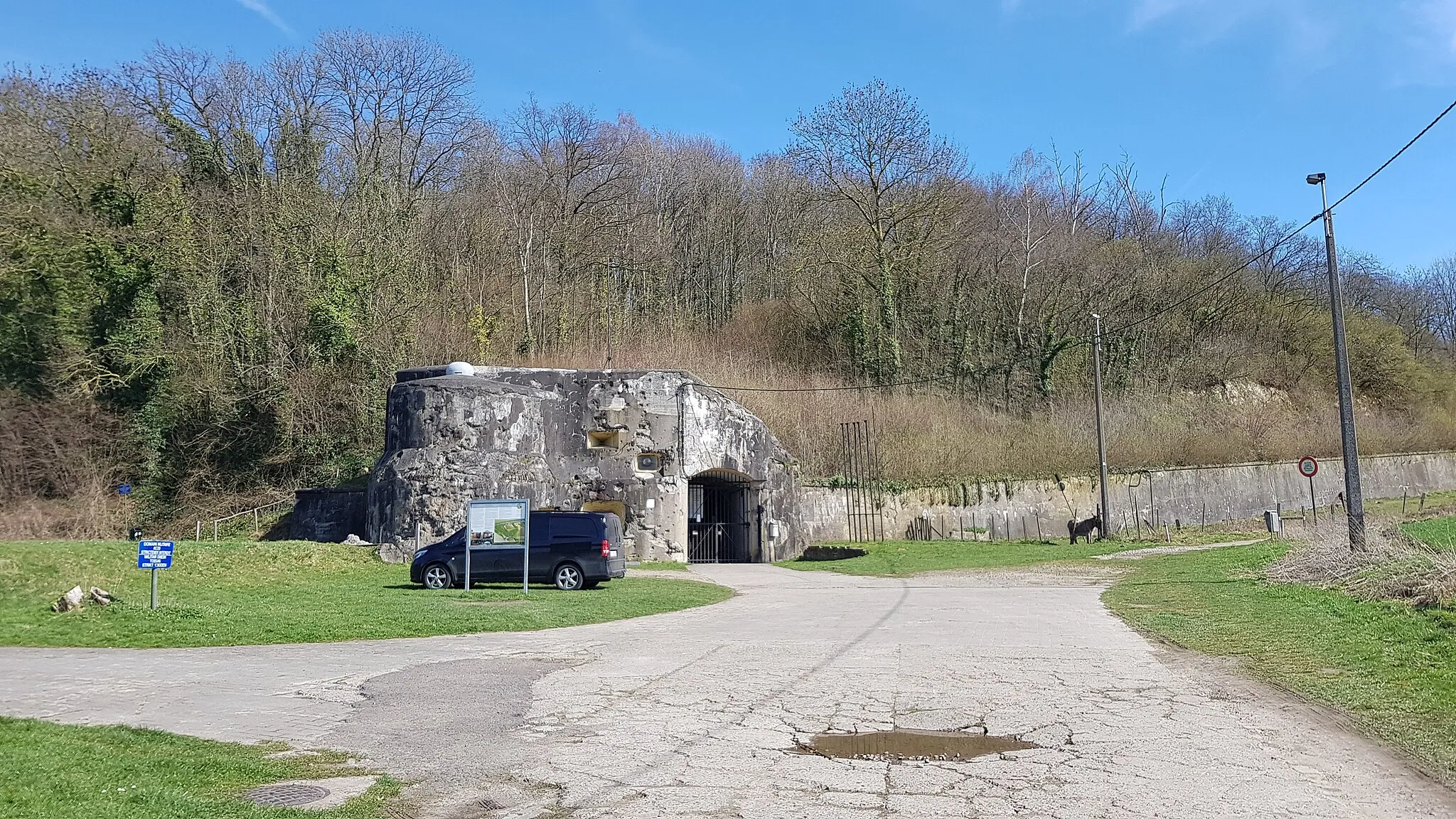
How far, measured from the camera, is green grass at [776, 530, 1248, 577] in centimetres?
2941

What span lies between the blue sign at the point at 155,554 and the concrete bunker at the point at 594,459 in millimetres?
11484

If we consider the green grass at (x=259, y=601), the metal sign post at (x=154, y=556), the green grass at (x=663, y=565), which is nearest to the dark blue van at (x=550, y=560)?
the green grass at (x=259, y=601)

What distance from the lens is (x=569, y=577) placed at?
825 inches

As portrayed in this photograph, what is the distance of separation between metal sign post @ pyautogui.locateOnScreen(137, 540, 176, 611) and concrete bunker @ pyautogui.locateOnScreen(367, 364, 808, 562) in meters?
11.4

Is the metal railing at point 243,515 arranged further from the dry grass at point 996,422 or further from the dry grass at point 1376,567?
the dry grass at point 1376,567

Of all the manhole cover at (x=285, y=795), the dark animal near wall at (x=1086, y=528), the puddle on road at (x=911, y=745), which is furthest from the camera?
the dark animal near wall at (x=1086, y=528)

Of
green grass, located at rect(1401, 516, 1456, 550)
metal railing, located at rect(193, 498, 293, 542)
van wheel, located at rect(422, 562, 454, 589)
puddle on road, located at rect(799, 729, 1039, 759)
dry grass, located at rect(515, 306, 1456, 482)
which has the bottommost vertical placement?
puddle on road, located at rect(799, 729, 1039, 759)

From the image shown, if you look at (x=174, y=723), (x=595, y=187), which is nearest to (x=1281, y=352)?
(x=595, y=187)

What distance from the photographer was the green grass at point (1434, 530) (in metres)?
19.6

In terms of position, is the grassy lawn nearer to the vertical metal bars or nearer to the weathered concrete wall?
the vertical metal bars

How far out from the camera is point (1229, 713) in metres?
8.45

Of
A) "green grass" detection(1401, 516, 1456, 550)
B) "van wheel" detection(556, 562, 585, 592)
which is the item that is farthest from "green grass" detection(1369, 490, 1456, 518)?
"van wheel" detection(556, 562, 585, 592)

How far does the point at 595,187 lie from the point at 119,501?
24660 mm

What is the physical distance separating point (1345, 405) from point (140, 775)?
19.9 meters
